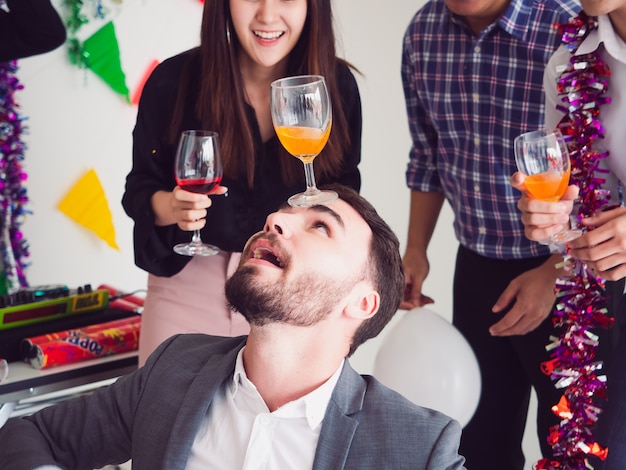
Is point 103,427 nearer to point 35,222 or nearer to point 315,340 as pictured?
point 315,340

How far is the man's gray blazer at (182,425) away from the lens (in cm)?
149

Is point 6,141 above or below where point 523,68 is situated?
below

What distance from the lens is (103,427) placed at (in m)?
1.72

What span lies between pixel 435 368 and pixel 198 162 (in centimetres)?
88

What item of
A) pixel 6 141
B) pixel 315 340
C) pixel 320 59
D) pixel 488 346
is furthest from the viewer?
pixel 6 141

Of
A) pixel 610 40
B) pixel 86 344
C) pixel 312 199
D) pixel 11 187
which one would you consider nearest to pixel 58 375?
pixel 86 344

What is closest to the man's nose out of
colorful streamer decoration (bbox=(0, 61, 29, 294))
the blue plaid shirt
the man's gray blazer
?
the man's gray blazer

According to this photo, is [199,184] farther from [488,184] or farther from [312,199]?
[488,184]

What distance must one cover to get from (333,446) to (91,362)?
3.38ft

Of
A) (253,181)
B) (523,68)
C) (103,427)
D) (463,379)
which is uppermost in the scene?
(523,68)

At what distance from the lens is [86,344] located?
231 centimetres

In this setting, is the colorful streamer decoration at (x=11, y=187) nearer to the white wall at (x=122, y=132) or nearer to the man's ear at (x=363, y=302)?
the white wall at (x=122, y=132)

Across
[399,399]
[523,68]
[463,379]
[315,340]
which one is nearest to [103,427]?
[315,340]

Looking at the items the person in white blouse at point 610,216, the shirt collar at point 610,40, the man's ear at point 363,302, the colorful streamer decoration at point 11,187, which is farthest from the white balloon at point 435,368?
the colorful streamer decoration at point 11,187
